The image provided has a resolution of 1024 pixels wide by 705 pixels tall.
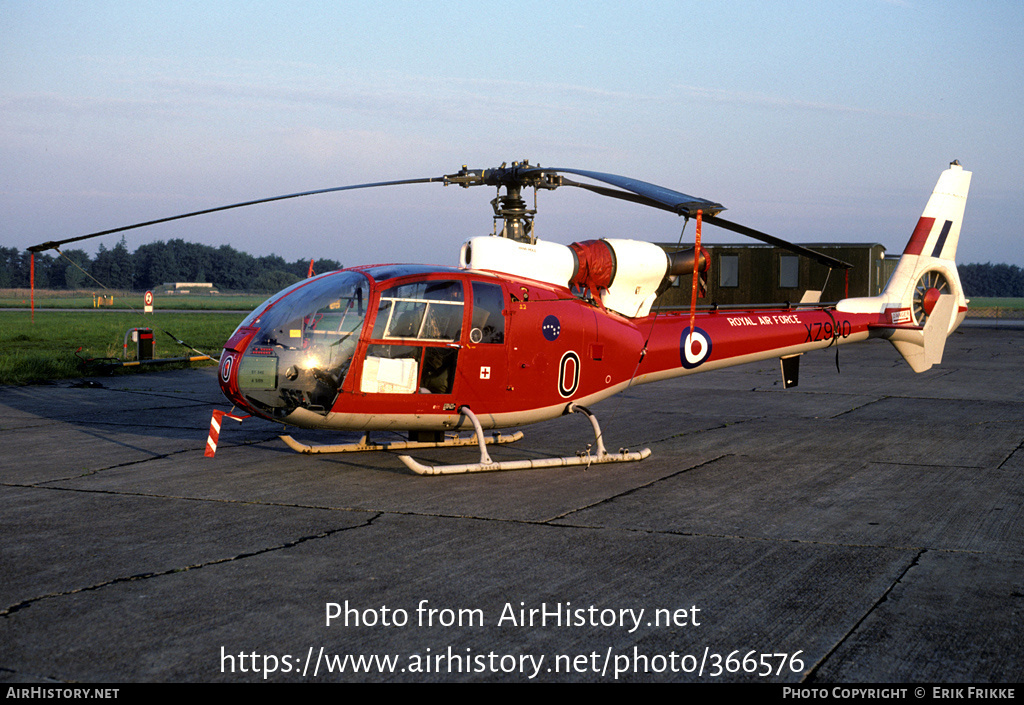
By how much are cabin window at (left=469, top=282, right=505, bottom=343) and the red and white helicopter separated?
0.02m

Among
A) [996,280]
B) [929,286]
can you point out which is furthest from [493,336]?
[996,280]

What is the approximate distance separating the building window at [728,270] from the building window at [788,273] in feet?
5.53

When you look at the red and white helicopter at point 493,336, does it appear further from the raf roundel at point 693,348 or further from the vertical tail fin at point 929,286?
the vertical tail fin at point 929,286

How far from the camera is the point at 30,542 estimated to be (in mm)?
6523

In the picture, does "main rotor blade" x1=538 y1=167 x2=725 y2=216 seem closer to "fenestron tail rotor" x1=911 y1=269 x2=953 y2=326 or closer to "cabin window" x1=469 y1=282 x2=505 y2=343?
"cabin window" x1=469 y1=282 x2=505 y2=343

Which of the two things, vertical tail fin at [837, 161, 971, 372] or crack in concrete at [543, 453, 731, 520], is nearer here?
crack in concrete at [543, 453, 731, 520]

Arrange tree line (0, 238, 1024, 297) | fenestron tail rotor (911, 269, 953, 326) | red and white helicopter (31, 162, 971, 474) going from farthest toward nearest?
tree line (0, 238, 1024, 297)
fenestron tail rotor (911, 269, 953, 326)
red and white helicopter (31, 162, 971, 474)

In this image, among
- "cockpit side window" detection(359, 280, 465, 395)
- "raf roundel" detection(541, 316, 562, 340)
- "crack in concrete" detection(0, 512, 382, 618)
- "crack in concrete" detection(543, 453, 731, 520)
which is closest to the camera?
"crack in concrete" detection(0, 512, 382, 618)

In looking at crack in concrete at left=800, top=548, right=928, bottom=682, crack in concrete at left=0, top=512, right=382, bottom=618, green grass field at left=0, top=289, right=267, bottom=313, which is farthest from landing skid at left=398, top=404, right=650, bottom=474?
green grass field at left=0, top=289, right=267, bottom=313

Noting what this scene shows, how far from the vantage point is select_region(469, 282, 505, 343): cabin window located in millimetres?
9469

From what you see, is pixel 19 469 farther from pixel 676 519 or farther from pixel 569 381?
pixel 676 519

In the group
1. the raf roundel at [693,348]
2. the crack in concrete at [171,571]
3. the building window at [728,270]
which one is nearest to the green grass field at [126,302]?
the building window at [728,270]

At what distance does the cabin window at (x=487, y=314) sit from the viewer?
947 centimetres
